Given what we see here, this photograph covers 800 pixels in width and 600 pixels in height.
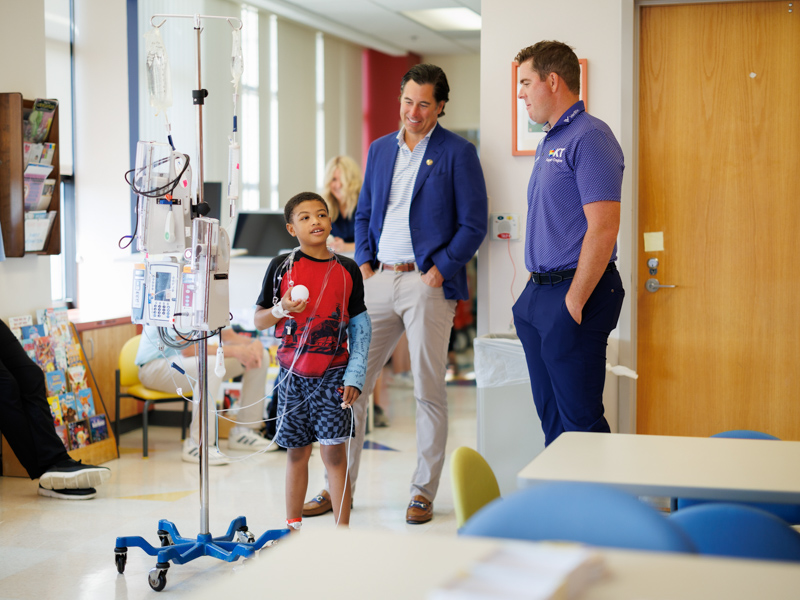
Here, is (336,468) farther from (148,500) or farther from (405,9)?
(405,9)

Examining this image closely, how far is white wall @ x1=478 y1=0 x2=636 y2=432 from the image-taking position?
11.4 ft

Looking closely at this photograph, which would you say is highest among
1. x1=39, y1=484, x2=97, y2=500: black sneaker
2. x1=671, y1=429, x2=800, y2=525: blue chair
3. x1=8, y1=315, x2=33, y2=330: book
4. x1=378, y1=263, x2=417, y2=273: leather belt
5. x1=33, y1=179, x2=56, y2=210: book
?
x1=33, y1=179, x2=56, y2=210: book

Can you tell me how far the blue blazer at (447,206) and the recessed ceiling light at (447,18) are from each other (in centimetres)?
474

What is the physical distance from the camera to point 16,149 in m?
4.05

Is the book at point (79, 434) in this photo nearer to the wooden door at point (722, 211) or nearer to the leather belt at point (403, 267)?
the leather belt at point (403, 267)

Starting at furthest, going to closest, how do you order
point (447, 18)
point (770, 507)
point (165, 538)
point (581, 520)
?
point (447, 18) < point (165, 538) < point (770, 507) < point (581, 520)

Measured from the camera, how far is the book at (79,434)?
13.8 ft

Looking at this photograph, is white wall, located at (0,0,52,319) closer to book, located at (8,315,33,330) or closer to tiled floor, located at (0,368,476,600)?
book, located at (8,315,33,330)

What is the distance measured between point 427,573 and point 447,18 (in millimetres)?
7757

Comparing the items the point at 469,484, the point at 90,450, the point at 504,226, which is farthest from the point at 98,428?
the point at 469,484

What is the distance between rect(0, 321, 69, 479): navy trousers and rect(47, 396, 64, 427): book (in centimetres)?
22

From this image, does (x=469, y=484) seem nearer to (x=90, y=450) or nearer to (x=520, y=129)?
(x=520, y=129)

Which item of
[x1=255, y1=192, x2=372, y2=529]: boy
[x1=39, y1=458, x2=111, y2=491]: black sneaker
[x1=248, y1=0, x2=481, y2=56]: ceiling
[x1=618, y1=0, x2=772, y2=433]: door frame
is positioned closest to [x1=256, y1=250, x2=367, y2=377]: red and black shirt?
[x1=255, y1=192, x2=372, y2=529]: boy

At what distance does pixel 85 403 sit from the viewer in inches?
171
